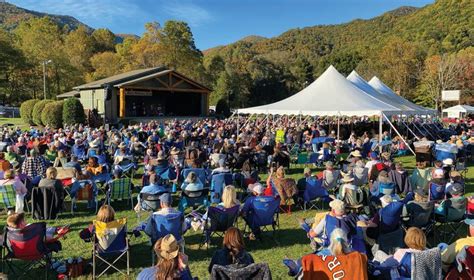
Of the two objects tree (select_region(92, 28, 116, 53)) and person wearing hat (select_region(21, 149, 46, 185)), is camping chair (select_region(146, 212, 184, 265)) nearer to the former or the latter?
person wearing hat (select_region(21, 149, 46, 185))

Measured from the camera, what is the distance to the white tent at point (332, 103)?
1522cm

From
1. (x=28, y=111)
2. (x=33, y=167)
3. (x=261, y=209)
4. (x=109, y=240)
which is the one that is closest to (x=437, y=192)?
(x=261, y=209)

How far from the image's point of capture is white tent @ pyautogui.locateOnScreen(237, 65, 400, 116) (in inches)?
599

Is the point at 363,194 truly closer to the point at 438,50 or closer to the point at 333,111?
the point at 333,111

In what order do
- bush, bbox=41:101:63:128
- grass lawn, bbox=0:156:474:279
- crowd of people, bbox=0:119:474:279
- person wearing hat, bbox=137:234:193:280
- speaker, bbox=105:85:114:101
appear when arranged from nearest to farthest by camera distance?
person wearing hat, bbox=137:234:193:280, crowd of people, bbox=0:119:474:279, grass lawn, bbox=0:156:474:279, bush, bbox=41:101:63:128, speaker, bbox=105:85:114:101

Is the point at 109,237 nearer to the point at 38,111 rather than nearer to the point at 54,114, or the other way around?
the point at 54,114

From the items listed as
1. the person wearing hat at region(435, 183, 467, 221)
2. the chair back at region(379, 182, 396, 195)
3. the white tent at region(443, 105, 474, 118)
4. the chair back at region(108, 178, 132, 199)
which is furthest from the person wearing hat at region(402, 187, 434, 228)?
the white tent at region(443, 105, 474, 118)

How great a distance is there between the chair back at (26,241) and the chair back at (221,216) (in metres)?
2.08

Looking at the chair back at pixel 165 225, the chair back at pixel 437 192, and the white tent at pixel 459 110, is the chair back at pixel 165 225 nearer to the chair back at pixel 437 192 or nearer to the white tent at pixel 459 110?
the chair back at pixel 437 192

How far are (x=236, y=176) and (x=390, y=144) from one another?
7715 mm

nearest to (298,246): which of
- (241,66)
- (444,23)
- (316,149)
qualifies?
(316,149)

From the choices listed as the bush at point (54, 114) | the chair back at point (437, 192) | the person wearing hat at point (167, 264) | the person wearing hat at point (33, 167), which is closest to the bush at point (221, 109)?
the bush at point (54, 114)

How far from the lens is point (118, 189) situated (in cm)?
769

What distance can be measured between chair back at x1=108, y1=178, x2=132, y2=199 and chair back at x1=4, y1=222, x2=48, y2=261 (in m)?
2.94
